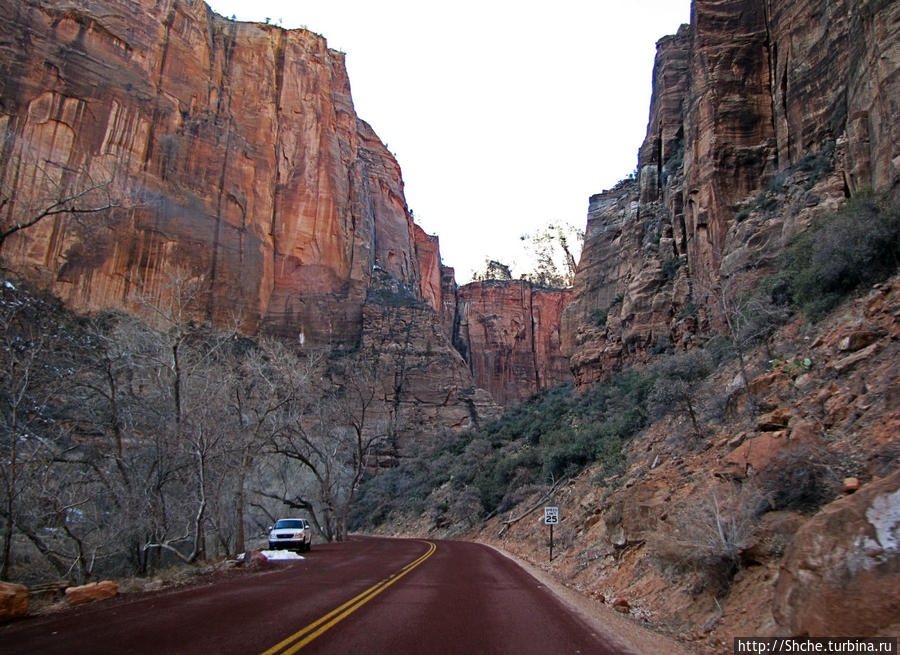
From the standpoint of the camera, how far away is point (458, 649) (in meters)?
5.66

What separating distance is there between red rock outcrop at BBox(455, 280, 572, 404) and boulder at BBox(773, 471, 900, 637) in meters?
78.7

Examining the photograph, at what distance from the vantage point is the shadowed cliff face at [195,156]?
141 feet

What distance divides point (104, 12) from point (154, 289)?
2405 centimetres

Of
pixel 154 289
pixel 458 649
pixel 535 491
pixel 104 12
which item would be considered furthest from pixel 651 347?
pixel 104 12

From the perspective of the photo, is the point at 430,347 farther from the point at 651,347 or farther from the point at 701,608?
the point at 701,608

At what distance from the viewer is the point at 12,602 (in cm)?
682

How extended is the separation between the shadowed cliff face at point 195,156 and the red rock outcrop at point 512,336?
23.2 m

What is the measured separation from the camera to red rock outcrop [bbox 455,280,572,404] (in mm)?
85812

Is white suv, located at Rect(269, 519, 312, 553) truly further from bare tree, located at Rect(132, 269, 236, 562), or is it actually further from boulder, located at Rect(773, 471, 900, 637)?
boulder, located at Rect(773, 471, 900, 637)

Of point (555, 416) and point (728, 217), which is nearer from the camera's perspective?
point (728, 217)

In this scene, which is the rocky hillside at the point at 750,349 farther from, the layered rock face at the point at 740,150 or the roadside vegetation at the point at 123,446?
the roadside vegetation at the point at 123,446

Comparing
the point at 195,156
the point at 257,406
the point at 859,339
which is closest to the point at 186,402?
the point at 257,406

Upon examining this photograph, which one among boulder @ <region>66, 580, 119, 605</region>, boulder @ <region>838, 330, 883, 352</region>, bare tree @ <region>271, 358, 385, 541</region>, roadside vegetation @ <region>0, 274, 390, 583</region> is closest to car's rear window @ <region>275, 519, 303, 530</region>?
roadside vegetation @ <region>0, 274, 390, 583</region>

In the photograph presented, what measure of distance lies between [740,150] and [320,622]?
26777mm
